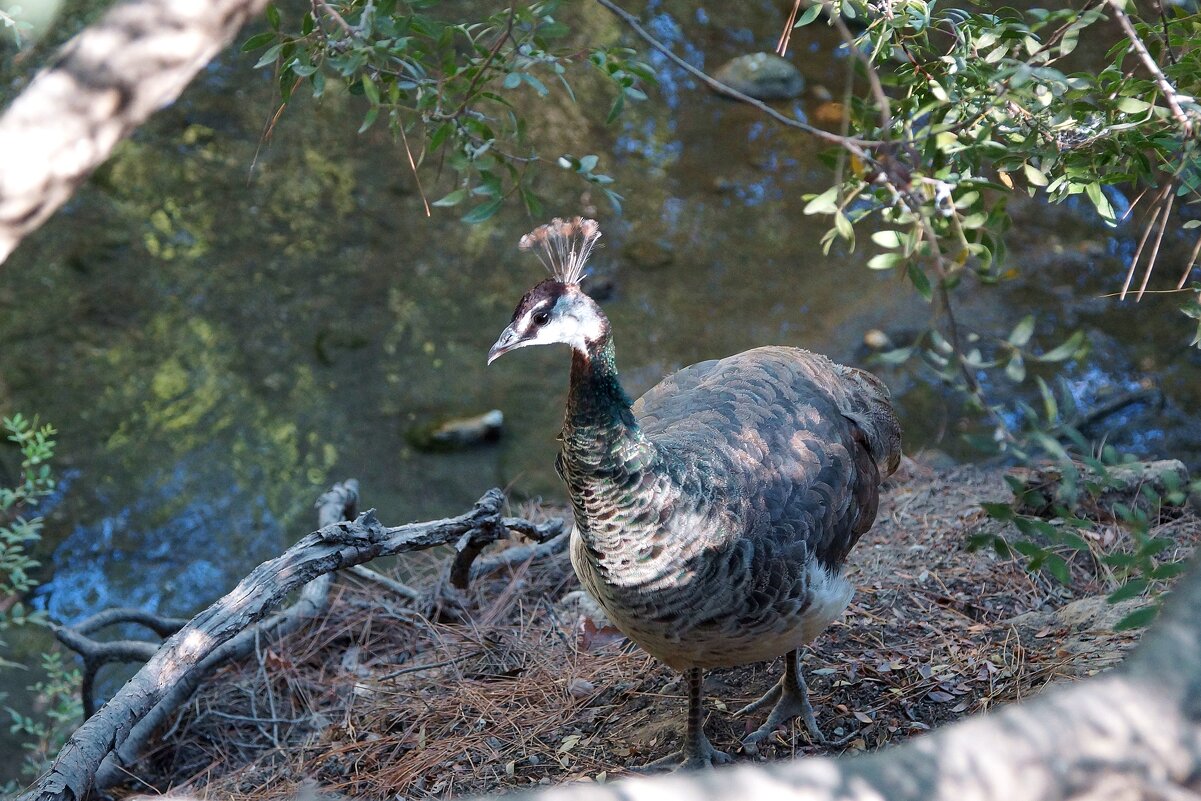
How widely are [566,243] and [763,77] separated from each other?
232 inches

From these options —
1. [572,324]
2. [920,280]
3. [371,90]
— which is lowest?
[572,324]

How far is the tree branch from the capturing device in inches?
54.9

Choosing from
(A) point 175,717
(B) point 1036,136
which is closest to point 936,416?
(B) point 1036,136

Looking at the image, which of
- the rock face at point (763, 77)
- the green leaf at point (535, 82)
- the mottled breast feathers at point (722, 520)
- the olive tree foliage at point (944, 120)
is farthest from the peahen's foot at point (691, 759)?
the rock face at point (763, 77)

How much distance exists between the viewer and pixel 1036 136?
2.33m

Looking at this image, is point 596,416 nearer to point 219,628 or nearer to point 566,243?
point 566,243

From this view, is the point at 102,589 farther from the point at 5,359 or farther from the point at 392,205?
the point at 392,205

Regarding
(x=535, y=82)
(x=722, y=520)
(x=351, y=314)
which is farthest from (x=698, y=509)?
(x=351, y=314)

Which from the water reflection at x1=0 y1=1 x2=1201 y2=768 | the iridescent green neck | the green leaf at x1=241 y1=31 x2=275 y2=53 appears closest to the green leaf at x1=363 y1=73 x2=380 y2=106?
the green leaf at x1=241 y1=31 x2=275 y2=53

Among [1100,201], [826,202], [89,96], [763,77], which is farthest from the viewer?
[763,77]

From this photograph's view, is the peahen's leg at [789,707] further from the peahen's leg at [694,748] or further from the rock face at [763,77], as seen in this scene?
the rock face at [763,77]

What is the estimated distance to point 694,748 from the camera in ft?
10.4

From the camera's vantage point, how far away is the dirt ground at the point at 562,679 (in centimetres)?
324

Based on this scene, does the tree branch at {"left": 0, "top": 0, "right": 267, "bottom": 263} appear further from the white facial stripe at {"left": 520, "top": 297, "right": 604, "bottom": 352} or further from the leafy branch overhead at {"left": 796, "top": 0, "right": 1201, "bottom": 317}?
the white facial stripe at {"left": 520, "top": 297, "right": 604, "bottom": 352}
